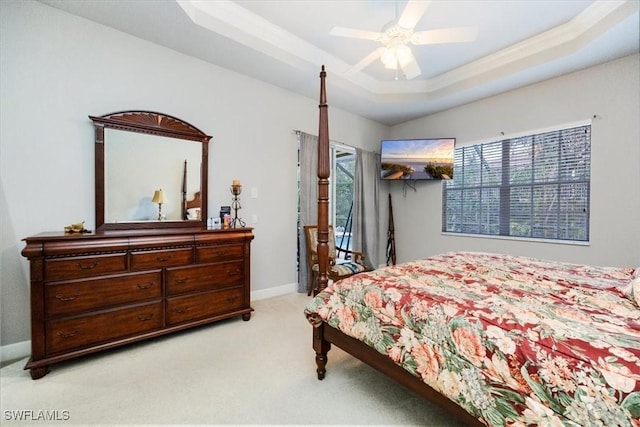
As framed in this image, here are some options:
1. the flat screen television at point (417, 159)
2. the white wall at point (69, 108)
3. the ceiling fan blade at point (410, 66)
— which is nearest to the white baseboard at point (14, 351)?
the white wall at point (69, 108)

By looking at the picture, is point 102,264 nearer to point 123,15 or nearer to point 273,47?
point 123,15

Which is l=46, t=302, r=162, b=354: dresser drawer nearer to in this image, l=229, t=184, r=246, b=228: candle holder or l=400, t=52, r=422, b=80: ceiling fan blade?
l=229, t=184, r=246, b=228: candle holder

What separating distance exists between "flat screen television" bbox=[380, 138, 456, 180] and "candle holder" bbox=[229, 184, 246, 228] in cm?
262

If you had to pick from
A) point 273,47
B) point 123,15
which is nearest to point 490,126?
point 273,47

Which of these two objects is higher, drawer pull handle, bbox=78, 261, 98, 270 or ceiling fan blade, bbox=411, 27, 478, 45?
ceiling fan blade, bbox=411, 27, 478, 45

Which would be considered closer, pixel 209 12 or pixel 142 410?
pixel 142 410

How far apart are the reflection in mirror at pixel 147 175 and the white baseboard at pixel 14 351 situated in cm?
112

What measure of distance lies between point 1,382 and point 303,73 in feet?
12.3

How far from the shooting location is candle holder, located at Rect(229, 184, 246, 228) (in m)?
3.15

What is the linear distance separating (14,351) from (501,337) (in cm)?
336

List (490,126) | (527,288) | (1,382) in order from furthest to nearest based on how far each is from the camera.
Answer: (490,126), (1,382), (527,288)

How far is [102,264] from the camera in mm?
2148

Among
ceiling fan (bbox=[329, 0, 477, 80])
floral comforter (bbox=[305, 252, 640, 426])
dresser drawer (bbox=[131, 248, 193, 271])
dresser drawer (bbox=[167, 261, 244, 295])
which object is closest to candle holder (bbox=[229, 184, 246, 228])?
dresser drawer (bbox=[167, 261, 244, 295])

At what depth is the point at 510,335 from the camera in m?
1.11
